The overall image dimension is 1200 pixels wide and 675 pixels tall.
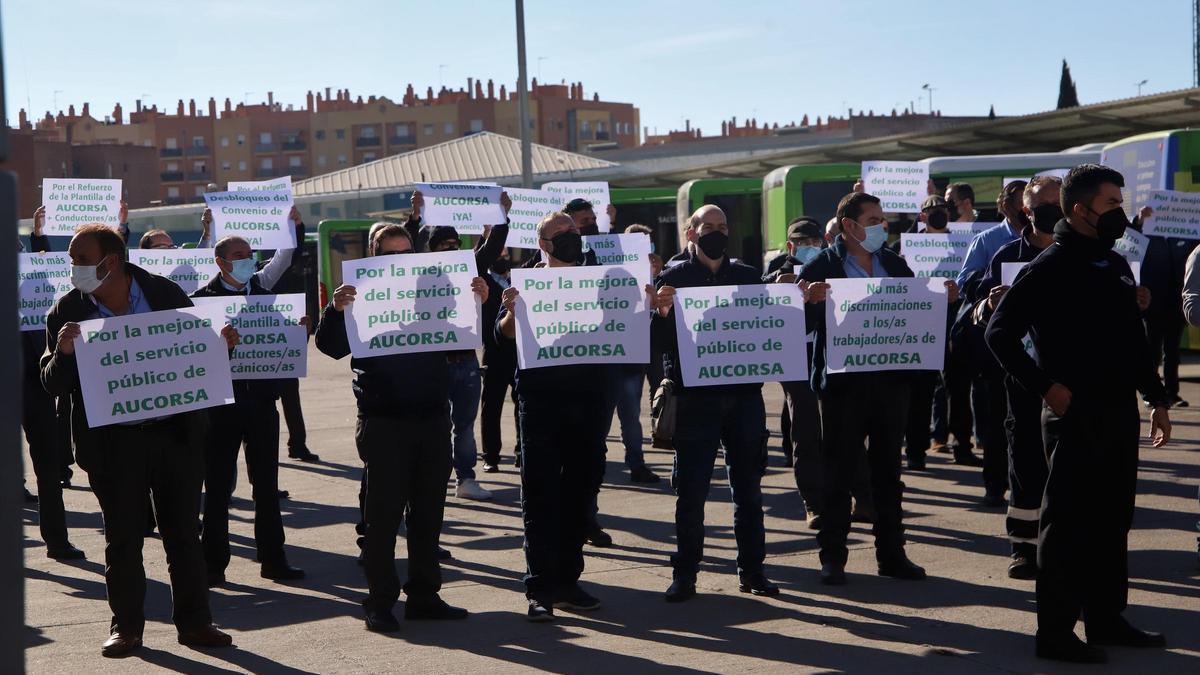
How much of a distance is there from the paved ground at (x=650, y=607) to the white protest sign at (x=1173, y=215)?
202 cm

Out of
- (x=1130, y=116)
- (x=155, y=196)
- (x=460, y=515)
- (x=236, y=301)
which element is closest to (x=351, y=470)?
(x=460, y=515)

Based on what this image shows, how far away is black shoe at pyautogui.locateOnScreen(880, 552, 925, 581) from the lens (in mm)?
7598

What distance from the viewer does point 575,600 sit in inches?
283

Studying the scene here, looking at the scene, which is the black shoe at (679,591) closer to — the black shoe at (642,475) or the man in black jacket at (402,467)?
the man in black jacket at (402,467)

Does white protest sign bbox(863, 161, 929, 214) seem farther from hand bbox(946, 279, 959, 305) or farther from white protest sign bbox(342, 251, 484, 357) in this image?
white protest sign bbox(342, 251, 484, 357)

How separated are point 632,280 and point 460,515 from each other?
11.0 ft

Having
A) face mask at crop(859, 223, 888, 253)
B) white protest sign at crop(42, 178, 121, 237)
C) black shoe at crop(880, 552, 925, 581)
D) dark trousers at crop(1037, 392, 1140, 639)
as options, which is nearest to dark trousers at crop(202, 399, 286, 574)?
black shoe at crop(880, 552, 925, 581)

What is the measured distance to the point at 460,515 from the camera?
399 inches

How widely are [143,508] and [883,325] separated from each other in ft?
12.8

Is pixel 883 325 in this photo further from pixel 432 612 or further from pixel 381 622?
pixel 381 622

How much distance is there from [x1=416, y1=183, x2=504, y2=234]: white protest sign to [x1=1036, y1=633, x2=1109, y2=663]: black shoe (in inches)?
224

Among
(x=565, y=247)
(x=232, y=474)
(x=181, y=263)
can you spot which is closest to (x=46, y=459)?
(x=232, y=474)

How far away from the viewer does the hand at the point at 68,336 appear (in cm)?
640

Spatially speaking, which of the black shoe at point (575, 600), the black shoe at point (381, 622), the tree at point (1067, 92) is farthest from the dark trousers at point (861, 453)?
the tree at point (1067, 92)
